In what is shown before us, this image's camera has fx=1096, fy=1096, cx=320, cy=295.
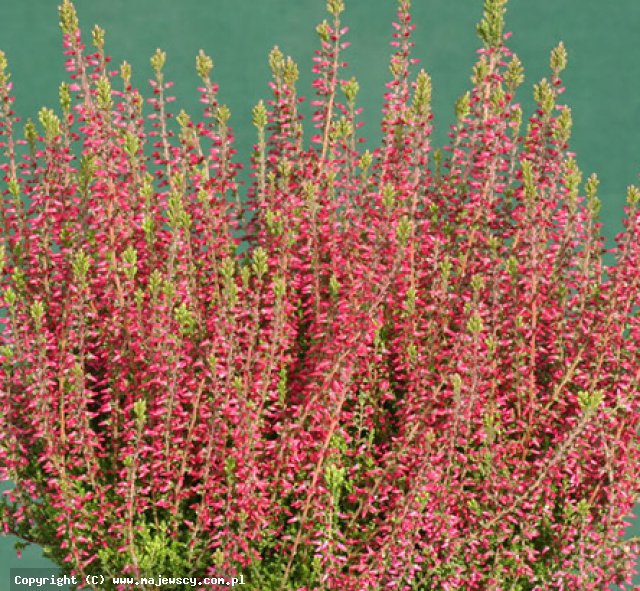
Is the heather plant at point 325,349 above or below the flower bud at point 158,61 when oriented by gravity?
below

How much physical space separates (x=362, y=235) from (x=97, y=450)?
88.5 inches

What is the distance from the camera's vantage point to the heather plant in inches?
251

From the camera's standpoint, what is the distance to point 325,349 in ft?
20.4

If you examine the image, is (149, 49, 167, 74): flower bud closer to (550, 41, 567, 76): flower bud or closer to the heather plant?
the heather plant

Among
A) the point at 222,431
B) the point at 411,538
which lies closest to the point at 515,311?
the point at 411,538

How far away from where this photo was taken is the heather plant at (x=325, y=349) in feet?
20.9

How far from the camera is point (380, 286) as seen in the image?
6.15 meters

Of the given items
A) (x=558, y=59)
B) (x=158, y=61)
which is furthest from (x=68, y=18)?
(x=558, y=59)

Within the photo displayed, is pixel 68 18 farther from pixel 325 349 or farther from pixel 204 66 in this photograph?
pixel 325 349

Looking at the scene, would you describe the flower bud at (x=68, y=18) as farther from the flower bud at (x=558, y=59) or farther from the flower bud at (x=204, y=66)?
the flower bud at (x=558, y=59)

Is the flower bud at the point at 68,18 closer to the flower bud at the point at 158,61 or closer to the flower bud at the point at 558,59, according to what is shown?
the flower bud at the point at 158,61

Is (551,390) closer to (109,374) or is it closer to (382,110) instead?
(382,110)

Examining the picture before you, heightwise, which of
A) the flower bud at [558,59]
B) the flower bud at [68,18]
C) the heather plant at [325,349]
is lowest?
the heather plant at [325,349]

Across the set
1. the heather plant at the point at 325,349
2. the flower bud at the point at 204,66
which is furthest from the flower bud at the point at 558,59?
the flower bud at the point at 204,66
